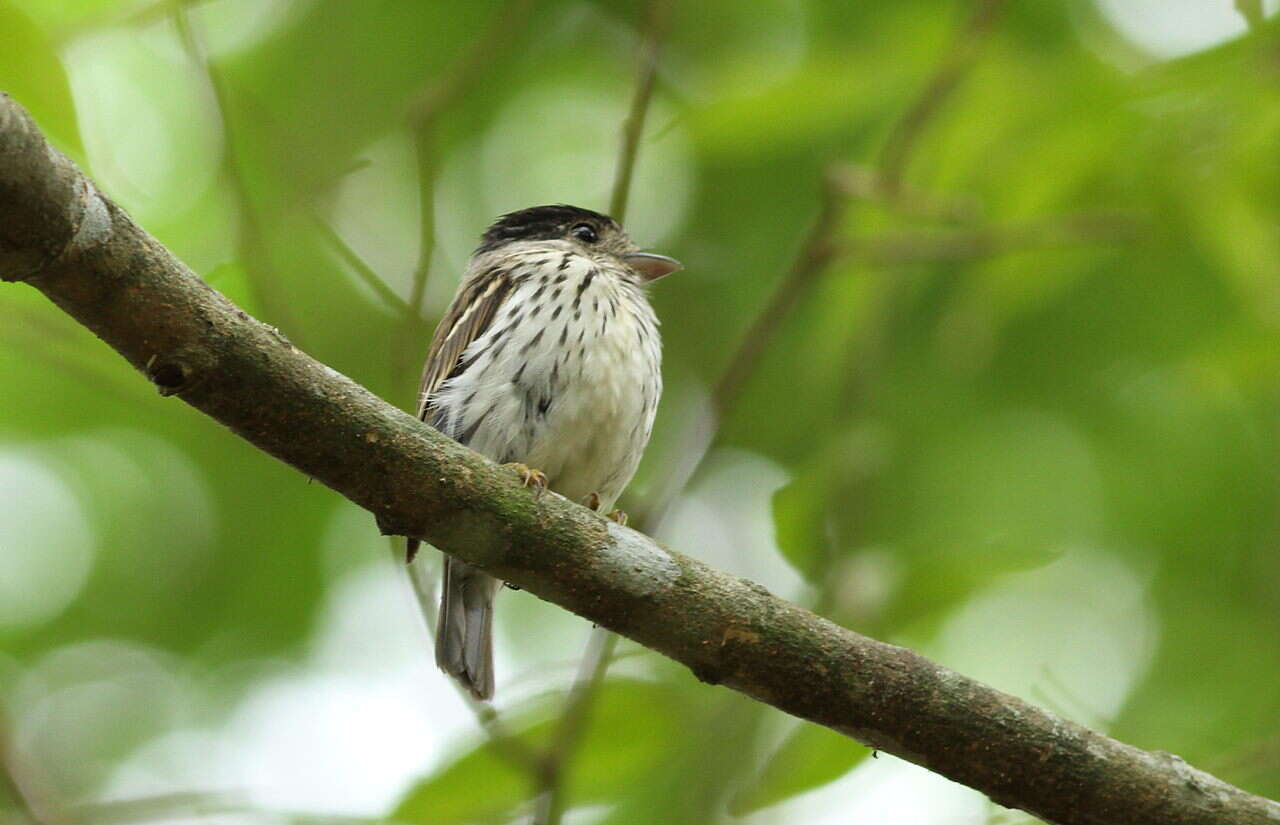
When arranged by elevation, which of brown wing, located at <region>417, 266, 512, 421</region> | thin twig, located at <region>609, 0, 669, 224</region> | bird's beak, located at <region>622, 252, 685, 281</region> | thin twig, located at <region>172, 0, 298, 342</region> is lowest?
thin twig, located at <region>172, 0, 298, 342</region>

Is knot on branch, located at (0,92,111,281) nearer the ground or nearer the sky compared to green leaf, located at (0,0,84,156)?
nearer the ground

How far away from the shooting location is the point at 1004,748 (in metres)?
2.91

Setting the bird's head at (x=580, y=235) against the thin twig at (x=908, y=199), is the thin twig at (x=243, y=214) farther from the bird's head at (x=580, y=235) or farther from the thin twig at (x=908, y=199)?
the thin twig at (x=908, y=199)

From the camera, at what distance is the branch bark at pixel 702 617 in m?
2.63

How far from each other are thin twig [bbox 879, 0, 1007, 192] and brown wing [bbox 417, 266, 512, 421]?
50.0 inches

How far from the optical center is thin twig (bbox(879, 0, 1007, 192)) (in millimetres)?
3779

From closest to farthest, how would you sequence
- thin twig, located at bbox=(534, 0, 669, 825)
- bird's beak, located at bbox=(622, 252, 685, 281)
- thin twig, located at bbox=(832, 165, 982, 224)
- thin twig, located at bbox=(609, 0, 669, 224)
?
thin twig, located at bbox=(534, 0, 669, 825) < thin twig, located at bbox=(832, 165, 982, 224) < thin twig, located at bbox=(609, 0, 669, 224) < bird's beak, located at bbox=(622, 252, 685, 281)

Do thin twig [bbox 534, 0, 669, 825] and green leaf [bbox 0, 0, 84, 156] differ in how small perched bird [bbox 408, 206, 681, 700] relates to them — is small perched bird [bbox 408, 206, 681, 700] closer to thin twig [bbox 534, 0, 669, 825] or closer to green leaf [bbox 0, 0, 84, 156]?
thin twig [bbox 534, 0, 669, 825]

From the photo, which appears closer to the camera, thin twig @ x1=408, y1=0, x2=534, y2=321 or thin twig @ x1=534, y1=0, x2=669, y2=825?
thin twig @ x1=534, y1=0, x2=669, y2=825

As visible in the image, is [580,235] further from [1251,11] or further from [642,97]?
[1251,11]

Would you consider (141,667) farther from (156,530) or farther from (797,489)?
(797,489)

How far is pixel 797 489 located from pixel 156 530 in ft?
9.84

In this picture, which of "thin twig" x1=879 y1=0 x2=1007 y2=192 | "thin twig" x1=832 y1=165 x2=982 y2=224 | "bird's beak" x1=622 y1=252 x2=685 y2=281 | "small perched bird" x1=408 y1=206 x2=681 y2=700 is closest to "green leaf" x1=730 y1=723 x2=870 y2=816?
"small perched bird" x1=408 y1=206 x2=681 y2=700

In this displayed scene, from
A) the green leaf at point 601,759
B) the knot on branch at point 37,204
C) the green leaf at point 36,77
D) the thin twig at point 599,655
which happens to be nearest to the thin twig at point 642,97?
the thin twig at point 599,655
